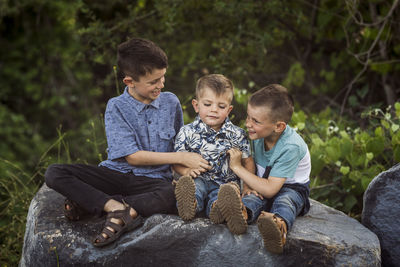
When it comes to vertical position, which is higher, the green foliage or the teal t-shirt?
the teal t-shirt

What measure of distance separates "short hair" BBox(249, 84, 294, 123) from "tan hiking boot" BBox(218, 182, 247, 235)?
1.91 feet

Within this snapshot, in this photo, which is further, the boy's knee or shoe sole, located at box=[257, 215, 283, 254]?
the boy's knee

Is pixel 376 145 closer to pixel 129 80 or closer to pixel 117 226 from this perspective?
pixel 129 80

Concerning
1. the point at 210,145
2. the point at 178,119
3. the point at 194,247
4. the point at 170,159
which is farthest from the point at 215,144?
the point at 194,247

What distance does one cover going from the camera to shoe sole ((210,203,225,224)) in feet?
8.54

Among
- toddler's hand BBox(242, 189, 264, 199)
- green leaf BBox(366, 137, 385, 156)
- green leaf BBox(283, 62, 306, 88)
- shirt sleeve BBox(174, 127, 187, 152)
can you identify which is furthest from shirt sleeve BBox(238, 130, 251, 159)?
green leaf BBox(283, 62, 306, 88)

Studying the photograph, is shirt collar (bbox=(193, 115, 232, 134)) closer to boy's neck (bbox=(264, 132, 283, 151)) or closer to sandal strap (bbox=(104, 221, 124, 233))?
boy's neck (bbox=(264, 132, 283, 151))

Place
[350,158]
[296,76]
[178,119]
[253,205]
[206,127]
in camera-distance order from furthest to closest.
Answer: [296,76] < [350,158] < [178,119] < [206,127] < [253,205]

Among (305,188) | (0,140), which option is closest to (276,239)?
(305,188)

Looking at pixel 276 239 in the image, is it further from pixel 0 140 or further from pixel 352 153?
pixel 0 140

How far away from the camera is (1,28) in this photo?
281 inches

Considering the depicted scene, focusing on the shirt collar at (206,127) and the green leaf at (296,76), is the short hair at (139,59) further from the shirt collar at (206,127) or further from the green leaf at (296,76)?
the green leaf at (296,76)

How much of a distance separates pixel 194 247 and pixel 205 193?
377mm

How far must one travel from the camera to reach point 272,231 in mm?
2377
